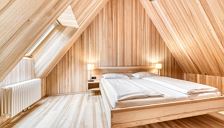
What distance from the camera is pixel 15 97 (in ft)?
8.37

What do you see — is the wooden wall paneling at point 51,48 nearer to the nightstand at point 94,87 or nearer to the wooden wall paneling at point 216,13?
the nightstand at point 94,87

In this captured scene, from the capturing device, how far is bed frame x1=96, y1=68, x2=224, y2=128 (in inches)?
77.9

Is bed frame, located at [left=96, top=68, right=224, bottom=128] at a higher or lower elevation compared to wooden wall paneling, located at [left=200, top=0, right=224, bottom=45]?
lower

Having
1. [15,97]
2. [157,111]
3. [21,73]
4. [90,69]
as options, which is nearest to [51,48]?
[21,73]

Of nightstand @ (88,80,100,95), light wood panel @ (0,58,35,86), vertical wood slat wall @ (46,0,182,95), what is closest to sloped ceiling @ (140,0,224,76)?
vertical wood slat wall @ (46,0,182,95)

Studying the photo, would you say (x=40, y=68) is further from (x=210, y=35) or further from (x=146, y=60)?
(x=210, y=35)

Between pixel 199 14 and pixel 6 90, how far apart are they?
3.73m

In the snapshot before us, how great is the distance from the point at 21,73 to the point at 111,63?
2610 millimetres

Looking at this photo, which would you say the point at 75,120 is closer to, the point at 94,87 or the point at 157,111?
the point at 157,111

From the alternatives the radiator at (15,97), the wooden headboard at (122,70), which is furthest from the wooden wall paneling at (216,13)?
the radiator at (15,97)

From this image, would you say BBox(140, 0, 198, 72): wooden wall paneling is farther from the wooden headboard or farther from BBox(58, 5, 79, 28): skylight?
BBox(58, 5, 79, 28): skylight

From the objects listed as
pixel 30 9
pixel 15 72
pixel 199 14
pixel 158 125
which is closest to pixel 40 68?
pixel 15 72

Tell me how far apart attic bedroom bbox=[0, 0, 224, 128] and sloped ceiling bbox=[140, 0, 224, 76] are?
2cm

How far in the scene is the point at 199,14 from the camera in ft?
10.1
